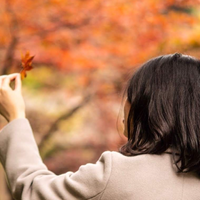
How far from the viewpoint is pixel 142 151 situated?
1.11 metres

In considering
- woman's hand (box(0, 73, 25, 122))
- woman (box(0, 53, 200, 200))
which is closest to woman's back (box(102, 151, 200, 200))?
woman (box(0, 53, 200, 200))

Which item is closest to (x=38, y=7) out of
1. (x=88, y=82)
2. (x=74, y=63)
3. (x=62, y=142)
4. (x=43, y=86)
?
(x=74, y=63)

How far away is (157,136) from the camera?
3.65 ft

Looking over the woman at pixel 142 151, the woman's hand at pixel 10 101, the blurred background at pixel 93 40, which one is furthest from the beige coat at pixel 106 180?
the blurred background at pixel 93 40

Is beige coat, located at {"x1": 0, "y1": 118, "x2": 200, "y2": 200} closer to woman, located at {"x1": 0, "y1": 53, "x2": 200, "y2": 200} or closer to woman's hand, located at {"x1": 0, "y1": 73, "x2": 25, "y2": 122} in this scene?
woman, located at {"x1": 0, "y1": 53, "x2": 200, "y2": 200}

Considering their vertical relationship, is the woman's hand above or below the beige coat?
above

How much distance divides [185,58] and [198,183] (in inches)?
16.6

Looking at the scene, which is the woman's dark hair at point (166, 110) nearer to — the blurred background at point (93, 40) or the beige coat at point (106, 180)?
the beige coat at point (106, 180)

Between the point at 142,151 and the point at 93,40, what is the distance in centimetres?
370

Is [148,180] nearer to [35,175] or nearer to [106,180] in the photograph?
[106,180]

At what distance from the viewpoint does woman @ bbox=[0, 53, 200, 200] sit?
1.05m

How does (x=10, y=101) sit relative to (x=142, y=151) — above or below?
above

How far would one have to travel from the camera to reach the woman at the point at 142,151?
1048 mm

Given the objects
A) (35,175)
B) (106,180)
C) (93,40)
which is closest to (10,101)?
(35,175)
